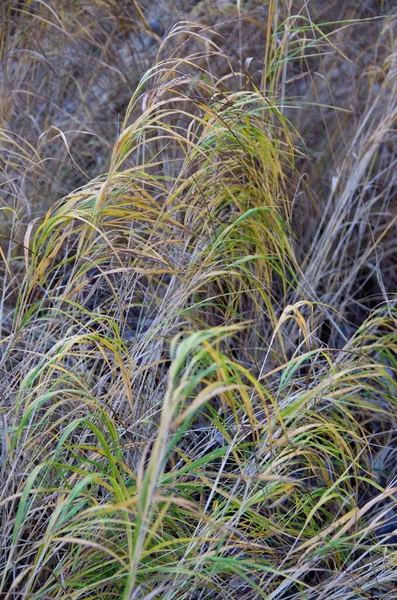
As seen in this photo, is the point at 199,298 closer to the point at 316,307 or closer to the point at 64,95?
the point at 316,307

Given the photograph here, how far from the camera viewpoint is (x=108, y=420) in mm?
1139

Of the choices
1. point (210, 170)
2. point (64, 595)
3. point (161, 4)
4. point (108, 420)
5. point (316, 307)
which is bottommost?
point (316, 307)

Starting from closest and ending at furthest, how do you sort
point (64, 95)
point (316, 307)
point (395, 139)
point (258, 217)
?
point (258, 217)
point (316, 307)
point (395, 139)
point (64, 95)

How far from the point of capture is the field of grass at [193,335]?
1.14 metres

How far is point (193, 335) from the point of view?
2.79 ft

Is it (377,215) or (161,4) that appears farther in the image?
(161,4)

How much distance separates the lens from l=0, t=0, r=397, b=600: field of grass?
3.73ft

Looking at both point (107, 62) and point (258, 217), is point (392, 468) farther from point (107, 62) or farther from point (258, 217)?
point (107, 62)

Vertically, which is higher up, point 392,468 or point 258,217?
point 258,217

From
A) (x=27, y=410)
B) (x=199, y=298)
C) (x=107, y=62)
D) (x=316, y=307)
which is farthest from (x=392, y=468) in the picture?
(x=107, y=62)

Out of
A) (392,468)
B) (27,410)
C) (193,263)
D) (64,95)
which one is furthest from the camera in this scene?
(64,95)

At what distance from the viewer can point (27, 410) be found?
1.07 meters

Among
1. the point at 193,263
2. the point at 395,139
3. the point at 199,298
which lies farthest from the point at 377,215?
the point at 193,263

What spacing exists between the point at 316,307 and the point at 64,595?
1.02 metres
